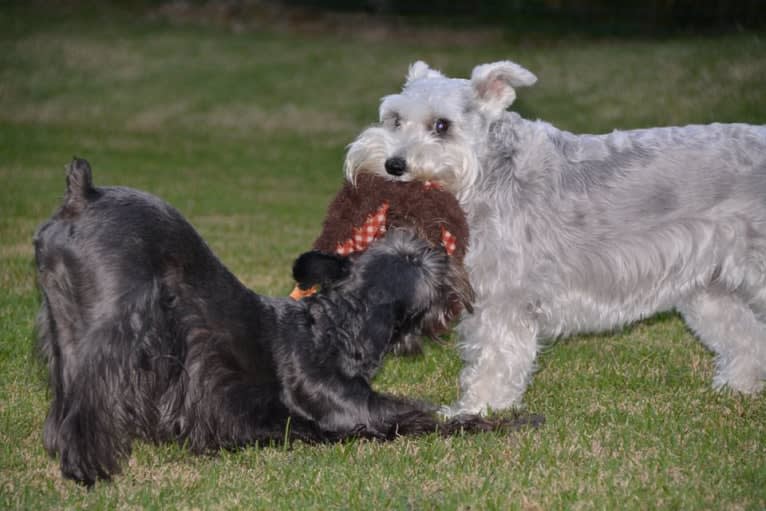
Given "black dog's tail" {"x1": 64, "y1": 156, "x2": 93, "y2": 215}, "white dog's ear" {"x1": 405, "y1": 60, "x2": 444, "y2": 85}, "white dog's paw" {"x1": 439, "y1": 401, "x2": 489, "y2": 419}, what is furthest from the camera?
"white dog's ear" {"x1": 405, "y1": 60, "x2": 444, "y2": 85}

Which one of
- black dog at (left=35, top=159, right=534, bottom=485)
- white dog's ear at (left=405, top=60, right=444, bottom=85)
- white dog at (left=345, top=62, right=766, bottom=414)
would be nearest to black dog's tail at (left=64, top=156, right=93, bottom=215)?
black dog at (left=35, top=159, right=534, bottom=485)

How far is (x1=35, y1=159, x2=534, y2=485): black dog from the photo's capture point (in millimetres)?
4895

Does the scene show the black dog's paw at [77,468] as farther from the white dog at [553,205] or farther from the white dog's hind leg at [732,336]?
the white dog's hind leg at [732,336]

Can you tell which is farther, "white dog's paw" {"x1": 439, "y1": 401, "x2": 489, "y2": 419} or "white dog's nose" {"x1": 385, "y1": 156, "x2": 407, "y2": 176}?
"white dog's paw" {"x1": 439, "y1": 401, "x2": 489, "y2": 419}

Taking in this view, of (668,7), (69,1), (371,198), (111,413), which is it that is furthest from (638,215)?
(69,1)

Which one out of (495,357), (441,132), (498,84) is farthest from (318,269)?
(498,84)

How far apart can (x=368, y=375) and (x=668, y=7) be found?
31.6m

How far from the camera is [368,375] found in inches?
224

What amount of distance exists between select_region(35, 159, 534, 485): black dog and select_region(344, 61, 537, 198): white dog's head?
54cm

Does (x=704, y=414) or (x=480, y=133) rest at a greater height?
(x=480, y=133)

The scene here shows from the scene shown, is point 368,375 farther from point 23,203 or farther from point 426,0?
point 426,0

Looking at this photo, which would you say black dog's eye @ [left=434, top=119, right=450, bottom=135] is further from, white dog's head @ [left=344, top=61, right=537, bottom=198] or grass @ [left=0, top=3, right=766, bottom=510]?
grass @ [left=0, top=3, right=766, bottom=510]

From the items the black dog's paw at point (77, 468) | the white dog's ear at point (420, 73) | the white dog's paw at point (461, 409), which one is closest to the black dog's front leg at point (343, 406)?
the white dog's paw at point (461, 409)

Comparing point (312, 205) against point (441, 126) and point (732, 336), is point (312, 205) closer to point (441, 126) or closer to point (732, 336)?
point (732, 336)
